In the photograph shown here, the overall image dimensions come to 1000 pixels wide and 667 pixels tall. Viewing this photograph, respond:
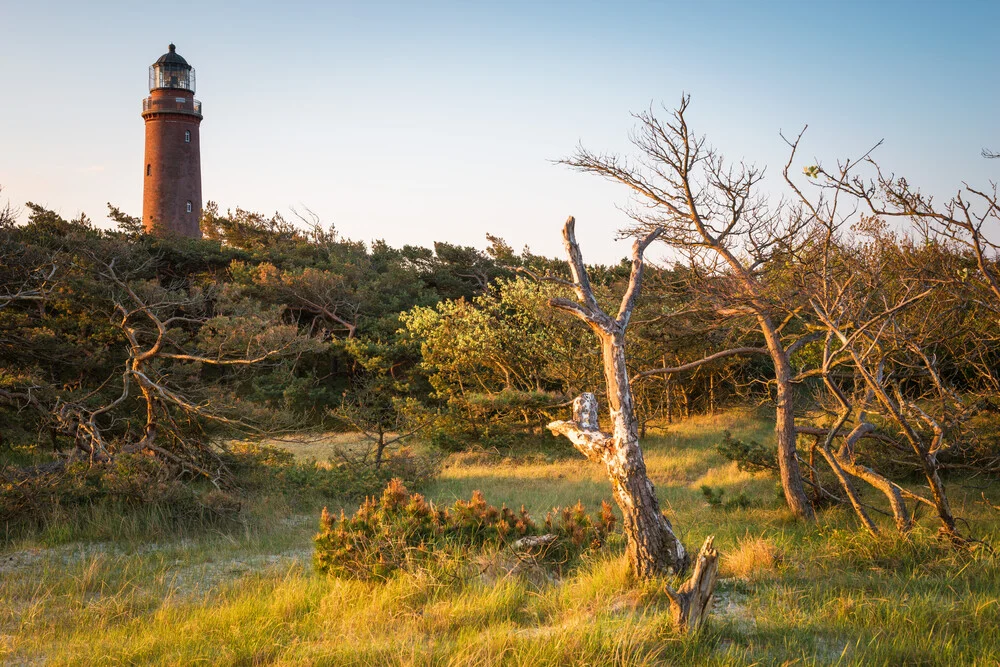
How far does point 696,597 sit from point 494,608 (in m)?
1.36

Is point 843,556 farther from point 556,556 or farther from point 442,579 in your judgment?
point 442,579

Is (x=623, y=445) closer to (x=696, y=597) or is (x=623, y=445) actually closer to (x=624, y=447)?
(x=624, y=447)

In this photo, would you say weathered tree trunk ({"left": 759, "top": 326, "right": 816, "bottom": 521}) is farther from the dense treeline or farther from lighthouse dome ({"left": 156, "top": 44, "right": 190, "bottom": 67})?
lighthouse dome ({"left": 156, "top": 44, "right": 190, "bottom": 67})

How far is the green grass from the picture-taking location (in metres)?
3.94

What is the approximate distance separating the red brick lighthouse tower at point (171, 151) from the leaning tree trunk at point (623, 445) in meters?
29.8

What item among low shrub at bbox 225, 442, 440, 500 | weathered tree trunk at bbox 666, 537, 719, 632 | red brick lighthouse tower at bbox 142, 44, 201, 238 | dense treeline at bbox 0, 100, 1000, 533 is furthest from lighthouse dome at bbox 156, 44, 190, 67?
weathered tree trunk at bbox 666, 537, 719, 632

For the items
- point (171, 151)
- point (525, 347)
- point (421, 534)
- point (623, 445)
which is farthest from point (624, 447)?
point (171, 151)

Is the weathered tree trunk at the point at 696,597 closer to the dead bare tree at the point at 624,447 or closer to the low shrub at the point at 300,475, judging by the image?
the dead bare tree at the point at 624,447

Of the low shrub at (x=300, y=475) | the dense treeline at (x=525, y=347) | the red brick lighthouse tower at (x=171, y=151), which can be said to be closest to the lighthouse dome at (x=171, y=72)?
the red brick lighthouse tower at (x=171, y=151)

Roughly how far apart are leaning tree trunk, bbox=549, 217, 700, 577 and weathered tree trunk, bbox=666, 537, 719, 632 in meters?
0.99

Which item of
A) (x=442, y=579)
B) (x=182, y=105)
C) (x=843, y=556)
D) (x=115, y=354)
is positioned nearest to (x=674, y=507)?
(x=843, y=556)

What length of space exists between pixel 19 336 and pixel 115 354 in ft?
5.65

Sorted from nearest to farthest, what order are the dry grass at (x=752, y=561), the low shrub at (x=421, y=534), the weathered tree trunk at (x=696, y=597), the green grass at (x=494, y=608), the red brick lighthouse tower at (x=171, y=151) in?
the green grass at (x=494, y=608) → the weathered tree trunk at (x=696, y=597) → the dry grass at (x=752, y=561) → the low shrub at (x=421, y=534) → the red brick lighthouse tower at (x=171, y=151)

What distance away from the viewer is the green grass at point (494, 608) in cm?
394
